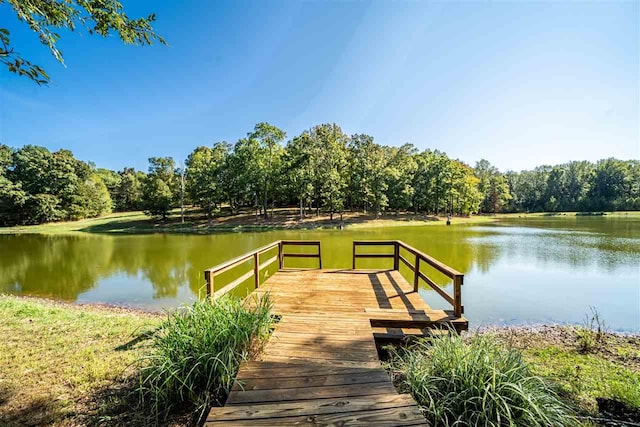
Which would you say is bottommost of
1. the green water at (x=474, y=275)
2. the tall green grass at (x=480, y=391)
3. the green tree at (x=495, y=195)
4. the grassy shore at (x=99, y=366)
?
the green water at (x=474, y=275)

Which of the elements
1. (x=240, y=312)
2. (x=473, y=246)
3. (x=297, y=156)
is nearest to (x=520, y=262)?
(x=473, y=246)

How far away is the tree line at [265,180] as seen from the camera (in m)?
30.5

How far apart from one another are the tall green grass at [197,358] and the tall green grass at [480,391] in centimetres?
155

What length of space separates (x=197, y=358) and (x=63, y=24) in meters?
3.99

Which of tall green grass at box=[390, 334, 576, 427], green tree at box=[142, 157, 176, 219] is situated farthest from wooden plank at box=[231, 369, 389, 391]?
green tree at box=[142, 157, 176, 219]

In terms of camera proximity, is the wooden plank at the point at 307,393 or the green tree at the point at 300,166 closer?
the wooden plank at the point at 307,393

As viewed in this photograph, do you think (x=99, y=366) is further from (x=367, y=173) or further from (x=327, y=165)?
(x=367, y=173)

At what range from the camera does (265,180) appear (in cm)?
3103

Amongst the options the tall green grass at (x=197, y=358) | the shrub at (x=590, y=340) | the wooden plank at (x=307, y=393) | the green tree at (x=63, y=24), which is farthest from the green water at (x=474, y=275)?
the green tree at (x=63, y=24)

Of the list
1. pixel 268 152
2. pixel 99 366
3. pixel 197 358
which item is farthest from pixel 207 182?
pixel 197 358

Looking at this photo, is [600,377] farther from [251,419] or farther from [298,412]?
[251,419]

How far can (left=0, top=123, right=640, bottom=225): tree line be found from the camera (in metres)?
30.5

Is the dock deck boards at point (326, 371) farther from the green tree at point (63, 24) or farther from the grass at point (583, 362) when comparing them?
the green tree at point (63, 24)

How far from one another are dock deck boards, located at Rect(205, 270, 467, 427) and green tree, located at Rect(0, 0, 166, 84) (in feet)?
10.8
